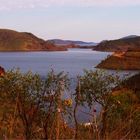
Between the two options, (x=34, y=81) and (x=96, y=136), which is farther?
(x=34, y=81)

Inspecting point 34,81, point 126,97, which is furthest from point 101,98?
point 126,97

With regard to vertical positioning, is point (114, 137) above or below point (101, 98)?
above

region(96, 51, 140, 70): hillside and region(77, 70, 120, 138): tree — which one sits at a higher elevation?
region(77, 70, 120, 138): tree

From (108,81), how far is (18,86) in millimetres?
6194

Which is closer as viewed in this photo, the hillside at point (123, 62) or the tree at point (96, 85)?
the tree at point (96, 85)

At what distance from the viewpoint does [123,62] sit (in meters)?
117

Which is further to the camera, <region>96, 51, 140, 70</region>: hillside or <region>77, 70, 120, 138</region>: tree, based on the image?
<region>96, 51, 140, 70</region>: hillside

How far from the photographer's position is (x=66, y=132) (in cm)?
581

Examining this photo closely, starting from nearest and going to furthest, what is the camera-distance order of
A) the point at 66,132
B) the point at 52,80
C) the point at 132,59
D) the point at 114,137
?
the point at 114,137 < the point at 66,132 < the point at 52,80 < the point at 132,59

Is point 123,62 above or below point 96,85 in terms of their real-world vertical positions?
below

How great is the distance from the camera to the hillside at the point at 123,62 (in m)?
114

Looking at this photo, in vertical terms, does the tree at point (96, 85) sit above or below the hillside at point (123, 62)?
above

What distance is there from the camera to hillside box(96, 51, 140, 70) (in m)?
114

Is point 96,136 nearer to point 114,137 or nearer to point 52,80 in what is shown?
point 114,137
